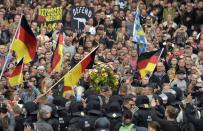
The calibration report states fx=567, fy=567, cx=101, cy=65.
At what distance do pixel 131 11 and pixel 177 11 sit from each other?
2085 millimetres

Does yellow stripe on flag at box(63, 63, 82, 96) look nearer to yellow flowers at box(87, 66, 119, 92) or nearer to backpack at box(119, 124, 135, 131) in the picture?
yellow flowers at box(87, 66, 119, 92)

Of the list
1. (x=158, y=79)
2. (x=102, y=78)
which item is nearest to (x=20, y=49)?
(x=102, y=78)

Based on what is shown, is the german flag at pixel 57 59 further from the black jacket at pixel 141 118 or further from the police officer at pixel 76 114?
the black jacket at pixel 141 118

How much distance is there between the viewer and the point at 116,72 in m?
16.8

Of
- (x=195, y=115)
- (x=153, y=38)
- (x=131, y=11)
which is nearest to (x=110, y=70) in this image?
(x=195, y=115)

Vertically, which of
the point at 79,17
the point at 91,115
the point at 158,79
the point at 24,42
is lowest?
the point at 91,115

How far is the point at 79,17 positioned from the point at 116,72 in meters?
5.19

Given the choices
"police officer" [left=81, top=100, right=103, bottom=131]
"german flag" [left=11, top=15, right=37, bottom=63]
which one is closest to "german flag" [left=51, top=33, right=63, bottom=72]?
"german flag" [left=11, top=15, right=37, bottom=63]

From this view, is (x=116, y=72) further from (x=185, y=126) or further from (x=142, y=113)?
(x=185, y=126)

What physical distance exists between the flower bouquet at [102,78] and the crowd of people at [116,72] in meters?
0.37

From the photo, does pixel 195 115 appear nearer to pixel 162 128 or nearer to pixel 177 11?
pixel 162 128

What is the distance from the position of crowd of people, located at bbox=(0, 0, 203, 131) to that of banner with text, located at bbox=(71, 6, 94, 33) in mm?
261

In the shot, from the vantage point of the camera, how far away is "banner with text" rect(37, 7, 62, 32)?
70.2 ft

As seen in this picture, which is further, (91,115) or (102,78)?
(102,78)
